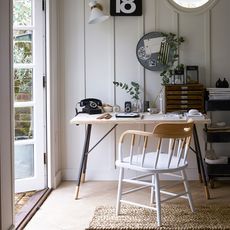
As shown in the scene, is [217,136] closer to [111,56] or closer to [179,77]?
[179,77]

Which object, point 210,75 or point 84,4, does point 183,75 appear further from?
point 84,4

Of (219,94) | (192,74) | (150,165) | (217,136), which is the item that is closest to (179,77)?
(192,74)

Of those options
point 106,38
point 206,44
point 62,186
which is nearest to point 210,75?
point 206,44

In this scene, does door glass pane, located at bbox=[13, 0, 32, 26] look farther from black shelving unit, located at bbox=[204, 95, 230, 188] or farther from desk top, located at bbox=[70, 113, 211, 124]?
black shelving unit, located at bbox=[204, 95, 230, 188]

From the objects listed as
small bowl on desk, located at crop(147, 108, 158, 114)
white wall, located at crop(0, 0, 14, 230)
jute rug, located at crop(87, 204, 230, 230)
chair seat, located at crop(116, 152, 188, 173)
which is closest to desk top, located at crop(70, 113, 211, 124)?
small bowl on desk, located at crop(147, 108, 158, 114)

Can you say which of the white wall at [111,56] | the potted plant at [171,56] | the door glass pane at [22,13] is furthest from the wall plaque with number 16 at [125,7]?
the door glass pane at [22,13]

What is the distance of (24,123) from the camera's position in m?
3.80

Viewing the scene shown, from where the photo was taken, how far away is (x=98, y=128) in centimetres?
429

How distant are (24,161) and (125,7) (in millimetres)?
1934

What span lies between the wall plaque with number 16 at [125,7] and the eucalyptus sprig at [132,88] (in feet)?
2.47

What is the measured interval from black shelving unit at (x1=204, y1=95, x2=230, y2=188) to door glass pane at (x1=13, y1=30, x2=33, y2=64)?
1.86 metres

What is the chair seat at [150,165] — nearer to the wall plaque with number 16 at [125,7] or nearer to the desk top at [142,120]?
the desk top at [142,120]

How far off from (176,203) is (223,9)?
2.14m

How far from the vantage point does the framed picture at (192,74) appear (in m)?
4.06
